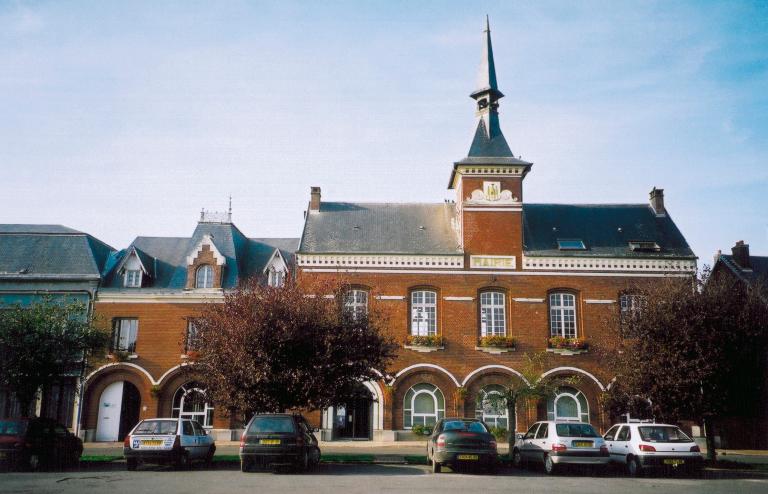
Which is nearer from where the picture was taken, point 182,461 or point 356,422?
point 182,461

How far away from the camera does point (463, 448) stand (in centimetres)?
1752

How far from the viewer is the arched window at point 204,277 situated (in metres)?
31.4

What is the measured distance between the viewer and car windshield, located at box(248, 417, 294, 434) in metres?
17.4

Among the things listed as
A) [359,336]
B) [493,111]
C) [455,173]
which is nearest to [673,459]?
[359,336]

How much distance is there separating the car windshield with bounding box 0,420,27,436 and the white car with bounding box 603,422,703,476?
1744 centimetres

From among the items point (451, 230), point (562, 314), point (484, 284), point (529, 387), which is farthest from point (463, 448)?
point (451, 230)

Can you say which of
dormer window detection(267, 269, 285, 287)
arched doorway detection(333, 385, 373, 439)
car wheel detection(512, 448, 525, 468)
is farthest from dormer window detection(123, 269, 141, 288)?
car wheel detection(512, 448, 525, 468)

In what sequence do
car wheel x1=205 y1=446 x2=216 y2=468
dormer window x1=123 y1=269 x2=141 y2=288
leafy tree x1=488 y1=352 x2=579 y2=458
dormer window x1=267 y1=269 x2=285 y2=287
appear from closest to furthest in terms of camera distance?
car wheel x1=205 y1=446 x2=216 y2=468, leafy tree x1=488 y1=352 x2=579 y2=458, dormer window x1=123 y1=269 x2=141 y2=288, dormer window x1=267 y1=269 x2=285 y2=287

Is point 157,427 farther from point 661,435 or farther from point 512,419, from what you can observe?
point 512,419

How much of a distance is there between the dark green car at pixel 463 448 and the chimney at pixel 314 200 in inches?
719

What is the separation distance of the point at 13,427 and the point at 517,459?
603 inches

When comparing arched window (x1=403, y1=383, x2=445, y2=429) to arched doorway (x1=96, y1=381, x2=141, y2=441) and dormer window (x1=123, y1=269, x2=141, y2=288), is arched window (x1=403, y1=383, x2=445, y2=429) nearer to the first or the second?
arched doorway (x1=96, y1=381, x2=141, y2=441)

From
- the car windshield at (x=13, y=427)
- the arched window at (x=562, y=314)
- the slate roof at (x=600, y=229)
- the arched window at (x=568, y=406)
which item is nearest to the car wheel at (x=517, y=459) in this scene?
the arched window at (x=568, y=406)


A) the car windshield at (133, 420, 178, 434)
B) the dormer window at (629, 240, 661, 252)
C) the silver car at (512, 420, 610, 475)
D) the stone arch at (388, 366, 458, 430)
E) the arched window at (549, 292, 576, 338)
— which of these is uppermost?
the dormer window at (629, 240, 661, 252)
